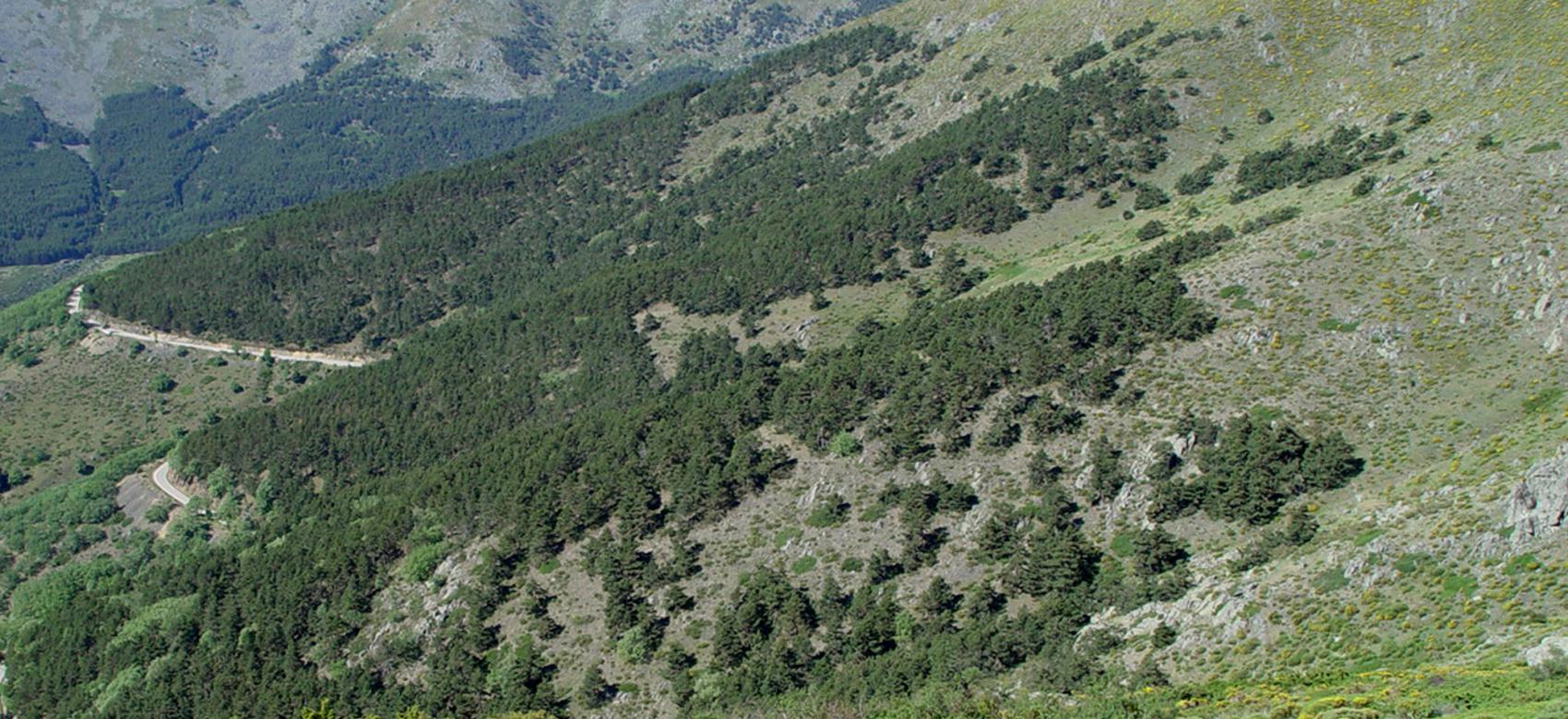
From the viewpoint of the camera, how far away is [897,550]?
296ft

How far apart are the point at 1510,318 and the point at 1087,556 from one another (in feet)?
131

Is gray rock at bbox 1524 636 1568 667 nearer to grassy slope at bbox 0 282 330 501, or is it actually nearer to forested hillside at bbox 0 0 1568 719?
forested hillside at bbox 0 0 1568 719

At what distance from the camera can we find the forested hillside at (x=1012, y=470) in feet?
229

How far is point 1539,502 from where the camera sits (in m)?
64.6

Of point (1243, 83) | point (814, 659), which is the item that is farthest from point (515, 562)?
point (1243, 83)

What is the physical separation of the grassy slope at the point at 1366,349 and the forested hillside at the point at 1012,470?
36 centimetres

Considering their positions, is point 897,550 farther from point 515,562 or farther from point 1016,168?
point 1016,168

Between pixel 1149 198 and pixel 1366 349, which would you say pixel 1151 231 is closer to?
pixel 1149 198

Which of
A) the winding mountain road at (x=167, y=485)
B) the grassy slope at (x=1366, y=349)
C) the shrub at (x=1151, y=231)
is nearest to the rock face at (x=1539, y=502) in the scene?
the grassy slope at (x=1366, y=349)

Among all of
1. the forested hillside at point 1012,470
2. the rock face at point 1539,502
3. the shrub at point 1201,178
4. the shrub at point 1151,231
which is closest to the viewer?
the rock face at point 1539,502

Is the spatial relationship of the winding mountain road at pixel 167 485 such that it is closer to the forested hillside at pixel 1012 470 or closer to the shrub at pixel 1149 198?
the forested hillside at pixel 1012 470

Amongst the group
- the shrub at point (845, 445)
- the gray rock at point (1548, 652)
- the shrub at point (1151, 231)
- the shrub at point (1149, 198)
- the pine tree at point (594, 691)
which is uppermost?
the shrub at point (1149, 198)

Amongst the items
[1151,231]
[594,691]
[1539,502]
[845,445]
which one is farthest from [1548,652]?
[1151,231]

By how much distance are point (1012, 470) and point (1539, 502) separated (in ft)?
124
